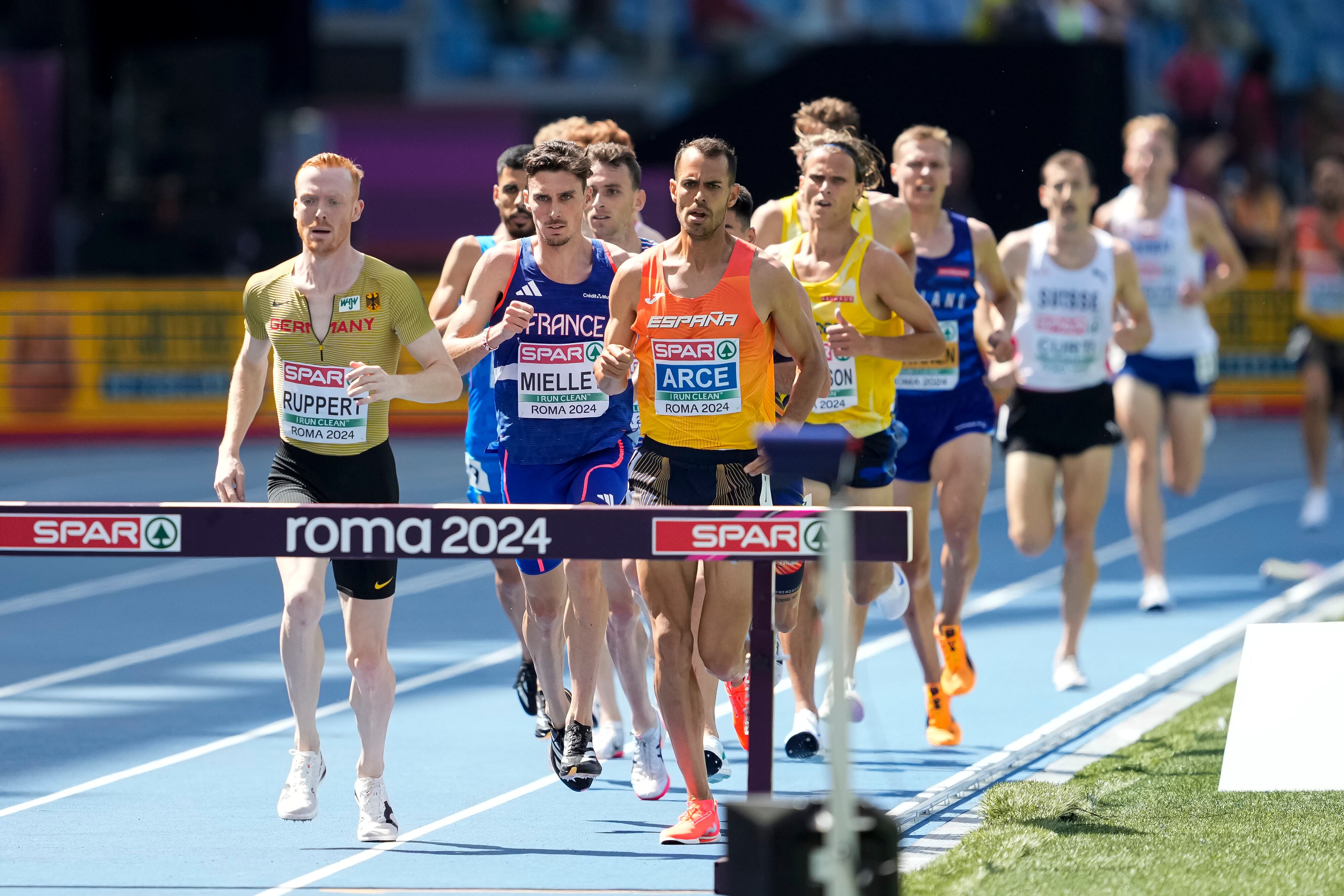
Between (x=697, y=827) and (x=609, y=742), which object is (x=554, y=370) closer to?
(x=697, y=827)

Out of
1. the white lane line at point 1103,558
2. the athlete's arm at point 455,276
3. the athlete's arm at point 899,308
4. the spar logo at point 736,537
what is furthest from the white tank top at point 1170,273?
the spar logo at point 736,537

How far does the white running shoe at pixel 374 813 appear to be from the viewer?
6.16 metres

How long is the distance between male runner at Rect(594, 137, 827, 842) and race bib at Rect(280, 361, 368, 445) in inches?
30.7

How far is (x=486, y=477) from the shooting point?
7.58m

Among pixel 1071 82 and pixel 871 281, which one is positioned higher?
pixel 1071 82

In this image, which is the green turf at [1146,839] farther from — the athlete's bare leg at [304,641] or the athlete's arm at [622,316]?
the athlete's bare leg at [304,641]

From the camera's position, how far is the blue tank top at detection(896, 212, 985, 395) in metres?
8.26

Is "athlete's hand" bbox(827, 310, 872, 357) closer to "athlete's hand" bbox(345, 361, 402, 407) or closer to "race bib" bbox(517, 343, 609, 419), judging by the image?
"race bib" bbox(517, 343, 609, 419)

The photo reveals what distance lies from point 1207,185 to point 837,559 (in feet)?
61.7

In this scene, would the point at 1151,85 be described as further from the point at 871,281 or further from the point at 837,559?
the point at 837,559

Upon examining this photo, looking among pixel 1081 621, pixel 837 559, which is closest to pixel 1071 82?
pixel 1081 621

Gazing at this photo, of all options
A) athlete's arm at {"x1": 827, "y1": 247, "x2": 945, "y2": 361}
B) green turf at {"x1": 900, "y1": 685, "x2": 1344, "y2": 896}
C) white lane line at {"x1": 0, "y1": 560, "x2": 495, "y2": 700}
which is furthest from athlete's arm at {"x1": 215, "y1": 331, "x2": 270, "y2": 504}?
white lane line at {"x1": 0, "y1": 560, "x2": 495, "y2": 700}

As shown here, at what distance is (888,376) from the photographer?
764 cm

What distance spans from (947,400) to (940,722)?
4.52 ft
